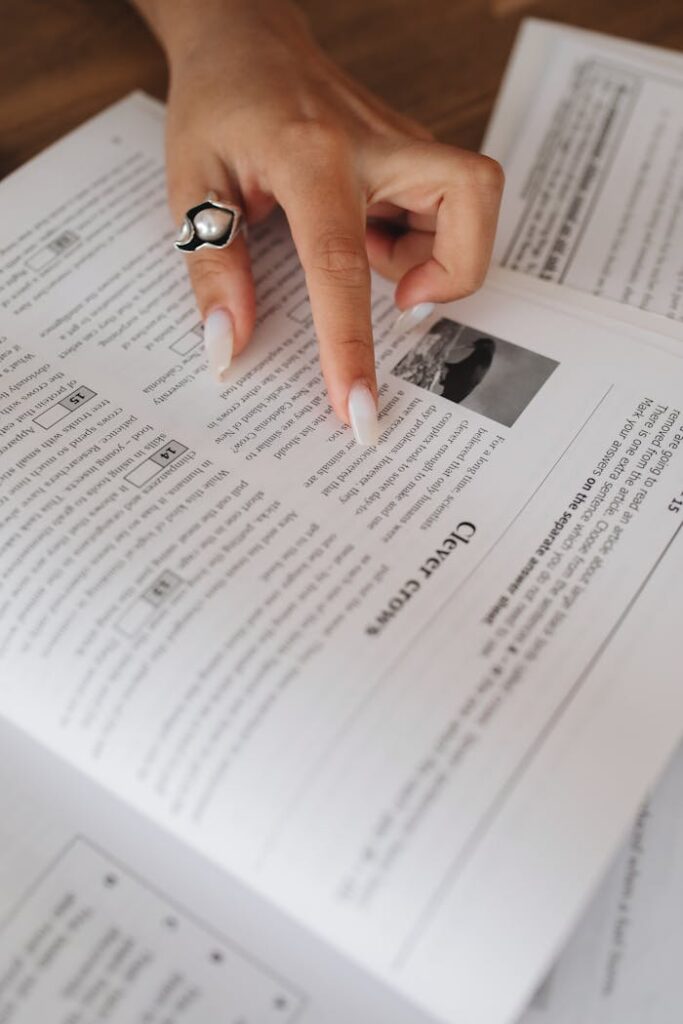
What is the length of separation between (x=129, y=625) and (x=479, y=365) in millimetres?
251

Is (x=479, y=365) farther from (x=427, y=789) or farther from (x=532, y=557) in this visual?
(x=427, y=789)

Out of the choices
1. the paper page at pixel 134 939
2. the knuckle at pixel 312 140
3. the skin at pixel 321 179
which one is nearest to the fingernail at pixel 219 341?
the skin at pixel 321 179

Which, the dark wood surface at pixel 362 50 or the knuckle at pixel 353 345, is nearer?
the knuckle at pixel 353 345

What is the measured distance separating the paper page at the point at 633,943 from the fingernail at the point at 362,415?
225 mm

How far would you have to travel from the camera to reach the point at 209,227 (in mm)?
531

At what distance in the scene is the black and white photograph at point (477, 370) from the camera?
0.49 meters

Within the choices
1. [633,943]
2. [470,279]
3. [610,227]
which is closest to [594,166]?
[610,227]

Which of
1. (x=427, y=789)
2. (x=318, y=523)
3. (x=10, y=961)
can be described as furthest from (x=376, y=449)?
(x=10, y=961)

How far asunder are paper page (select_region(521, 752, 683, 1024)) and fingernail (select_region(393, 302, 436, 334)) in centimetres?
29

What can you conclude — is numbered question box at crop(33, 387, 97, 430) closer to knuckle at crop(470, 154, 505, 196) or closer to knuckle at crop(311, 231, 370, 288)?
knuckle at crop(311, 231, 370, 288)

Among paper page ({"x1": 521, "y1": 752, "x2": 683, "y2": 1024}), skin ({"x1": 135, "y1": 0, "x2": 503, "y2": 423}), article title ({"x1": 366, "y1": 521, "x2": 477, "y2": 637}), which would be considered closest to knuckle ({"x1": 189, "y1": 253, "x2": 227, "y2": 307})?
skin ({"x1": 135, "y1": 0, "x2": 503, "y2": 423})

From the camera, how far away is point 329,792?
1.15 ft

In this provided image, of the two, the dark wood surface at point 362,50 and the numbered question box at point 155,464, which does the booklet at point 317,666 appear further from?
the dark wood surface at point 362,50

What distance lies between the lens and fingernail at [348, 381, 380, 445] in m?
0.47
